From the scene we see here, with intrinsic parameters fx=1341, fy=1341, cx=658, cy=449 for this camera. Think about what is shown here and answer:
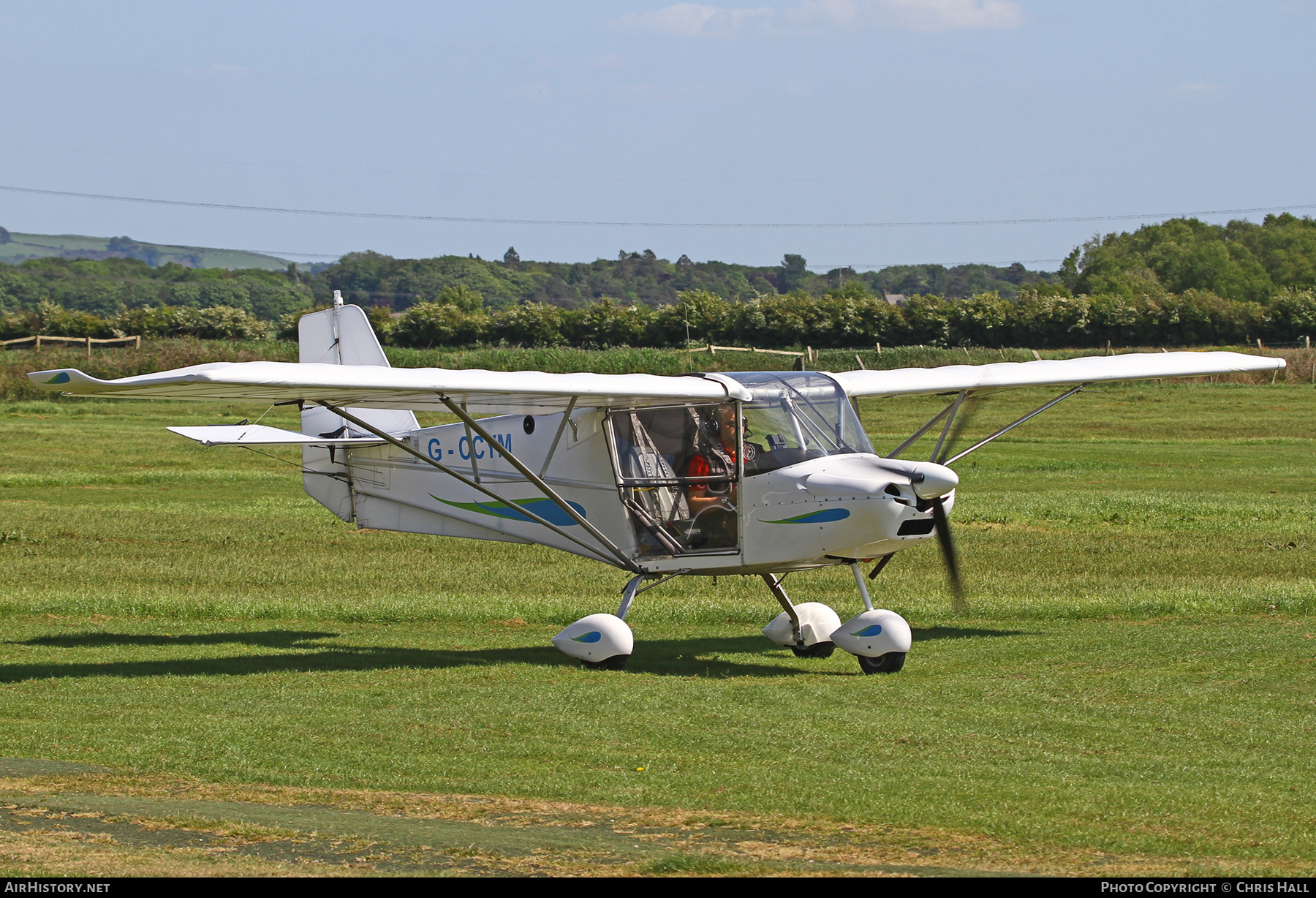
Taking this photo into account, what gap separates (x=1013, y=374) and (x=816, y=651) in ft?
12.4

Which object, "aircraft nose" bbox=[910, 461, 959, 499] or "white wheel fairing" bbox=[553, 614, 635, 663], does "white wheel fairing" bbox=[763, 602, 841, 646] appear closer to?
"white wheel fairing" bbox=[553, 614, 635, 663]

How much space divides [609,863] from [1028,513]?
66.3 ft

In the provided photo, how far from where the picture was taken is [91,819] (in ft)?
22.1

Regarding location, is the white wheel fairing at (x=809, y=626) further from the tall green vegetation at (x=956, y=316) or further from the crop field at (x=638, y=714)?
the tall green vegetation at (x=956, y=316)

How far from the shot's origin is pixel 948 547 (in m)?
11.8

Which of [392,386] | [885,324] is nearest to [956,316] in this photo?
[885,324]

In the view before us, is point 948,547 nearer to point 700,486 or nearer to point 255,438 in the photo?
point 700,486

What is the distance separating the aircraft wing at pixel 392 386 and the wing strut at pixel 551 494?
8.0 inches

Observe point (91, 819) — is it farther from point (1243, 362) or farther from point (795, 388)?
point (1243, 362)

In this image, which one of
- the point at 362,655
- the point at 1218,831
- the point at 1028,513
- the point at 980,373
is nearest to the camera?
the point at 1218,831

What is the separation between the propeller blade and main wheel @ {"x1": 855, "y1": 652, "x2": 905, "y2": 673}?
2.86 ft

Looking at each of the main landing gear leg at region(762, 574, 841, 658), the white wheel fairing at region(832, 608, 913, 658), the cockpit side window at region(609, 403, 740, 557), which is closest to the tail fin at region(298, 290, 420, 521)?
the cockpit side window at region(609, 403, 740, 557)

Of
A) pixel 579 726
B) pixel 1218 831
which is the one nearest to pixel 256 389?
pixel 579 726

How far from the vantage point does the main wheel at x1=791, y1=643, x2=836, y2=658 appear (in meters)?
12.7
